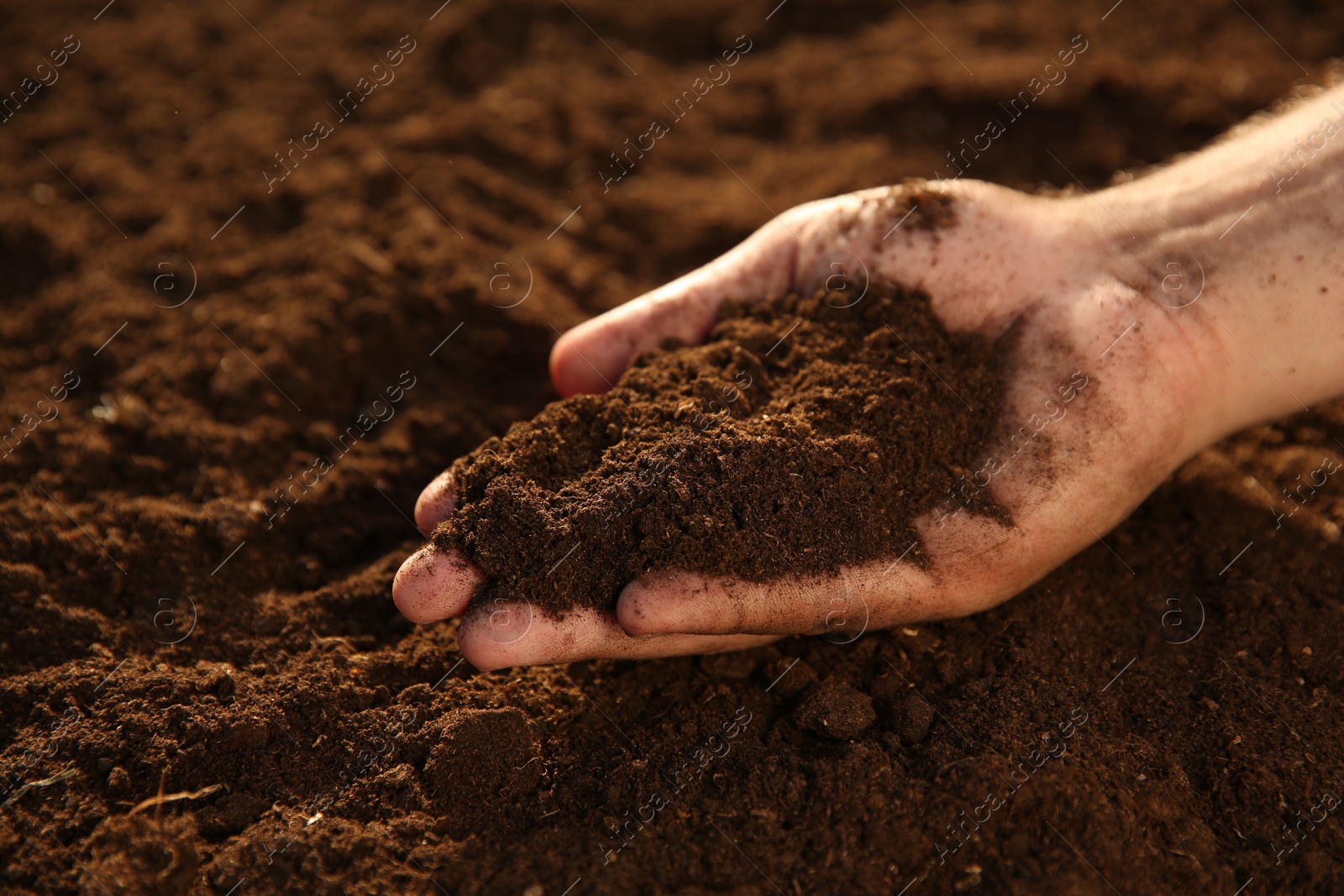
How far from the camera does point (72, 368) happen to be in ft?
9.79

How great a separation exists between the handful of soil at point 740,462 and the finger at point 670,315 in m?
0.19

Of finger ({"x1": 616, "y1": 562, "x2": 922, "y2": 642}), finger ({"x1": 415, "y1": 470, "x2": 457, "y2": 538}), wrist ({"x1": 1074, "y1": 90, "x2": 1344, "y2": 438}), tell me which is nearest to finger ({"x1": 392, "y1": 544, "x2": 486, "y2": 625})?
finger ({"x1": 415, "y1": 470, "x2": 457, "y2": 538})

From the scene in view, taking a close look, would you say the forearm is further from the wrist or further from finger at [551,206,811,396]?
finger at [551,206,811,396]

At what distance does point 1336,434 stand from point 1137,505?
35.3 inches

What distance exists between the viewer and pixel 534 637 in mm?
2004

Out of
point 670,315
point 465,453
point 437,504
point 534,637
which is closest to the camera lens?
point 534,637

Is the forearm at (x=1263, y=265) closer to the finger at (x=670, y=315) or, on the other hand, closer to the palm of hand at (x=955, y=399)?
the palm of hand at (x=955, y=399)

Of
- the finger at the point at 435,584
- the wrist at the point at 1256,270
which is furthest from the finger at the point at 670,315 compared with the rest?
the wrist at the point at 1256,270

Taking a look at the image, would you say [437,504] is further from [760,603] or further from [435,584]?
[760,603]

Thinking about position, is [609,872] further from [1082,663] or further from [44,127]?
[44,127]

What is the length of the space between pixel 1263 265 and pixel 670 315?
5.45 feet

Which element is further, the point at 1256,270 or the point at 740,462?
the point at 1256,270

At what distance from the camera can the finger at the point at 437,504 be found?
7.36ft

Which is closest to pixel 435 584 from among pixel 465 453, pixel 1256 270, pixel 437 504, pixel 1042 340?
pixel 437 504
